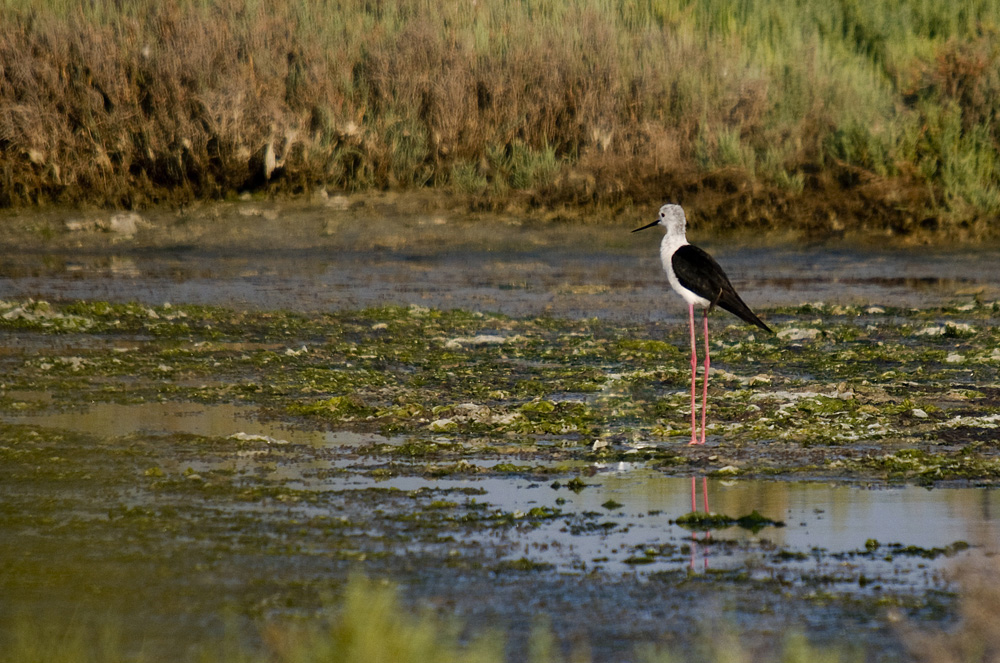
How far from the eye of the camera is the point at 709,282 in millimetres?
8523

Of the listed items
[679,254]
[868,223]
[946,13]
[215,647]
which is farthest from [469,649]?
[946,13]

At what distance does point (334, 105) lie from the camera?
56.0 feet

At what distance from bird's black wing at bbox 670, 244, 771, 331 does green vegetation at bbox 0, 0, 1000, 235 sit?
302 inches

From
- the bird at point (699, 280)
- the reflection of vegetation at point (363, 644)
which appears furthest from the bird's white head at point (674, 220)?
the reflection of vegetation at point (363, 644)

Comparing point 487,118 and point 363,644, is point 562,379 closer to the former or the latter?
point 363,644

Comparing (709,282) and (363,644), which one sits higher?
(709,282)

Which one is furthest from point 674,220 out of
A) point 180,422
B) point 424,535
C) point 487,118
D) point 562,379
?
point 487,118

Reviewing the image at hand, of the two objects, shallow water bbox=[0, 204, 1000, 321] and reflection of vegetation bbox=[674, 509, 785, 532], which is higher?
shallow water bbox=[0, 204, 1000, 321]

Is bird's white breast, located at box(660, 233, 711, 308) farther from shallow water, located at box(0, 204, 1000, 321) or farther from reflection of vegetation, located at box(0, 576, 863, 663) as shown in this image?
reflection of vegetation, located at box(0, 576, 863, 663)

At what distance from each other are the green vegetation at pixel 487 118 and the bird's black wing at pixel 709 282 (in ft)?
25.1

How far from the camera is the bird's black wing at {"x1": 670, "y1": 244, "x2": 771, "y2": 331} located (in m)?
8.52

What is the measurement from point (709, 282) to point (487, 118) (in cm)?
904

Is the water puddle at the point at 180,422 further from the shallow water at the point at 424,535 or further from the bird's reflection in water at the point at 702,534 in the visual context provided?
the bird's reflection in water at the point at 702,534

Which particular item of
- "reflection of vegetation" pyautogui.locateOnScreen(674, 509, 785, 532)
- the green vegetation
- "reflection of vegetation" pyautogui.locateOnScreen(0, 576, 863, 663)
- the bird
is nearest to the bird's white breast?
the bird
